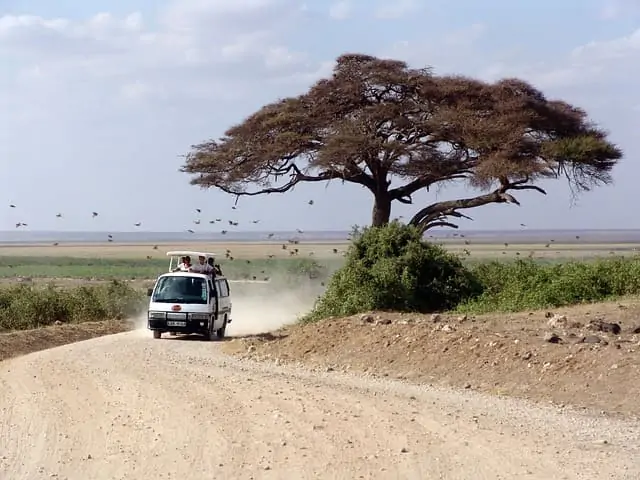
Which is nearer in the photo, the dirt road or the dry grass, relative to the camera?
the dirt road

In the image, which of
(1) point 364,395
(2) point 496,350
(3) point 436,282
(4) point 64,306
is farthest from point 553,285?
(4) point 64,306

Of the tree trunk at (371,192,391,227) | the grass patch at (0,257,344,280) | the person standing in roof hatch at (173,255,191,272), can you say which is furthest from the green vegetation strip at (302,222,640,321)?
the grass patch at (0,257,344,280)

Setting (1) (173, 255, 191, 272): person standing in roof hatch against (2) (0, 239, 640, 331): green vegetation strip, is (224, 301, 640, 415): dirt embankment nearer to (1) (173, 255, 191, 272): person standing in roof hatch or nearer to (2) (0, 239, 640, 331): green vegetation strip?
(2) (0, 239, 640, 331): green vegetation strip

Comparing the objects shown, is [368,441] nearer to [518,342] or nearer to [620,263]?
[518,342]

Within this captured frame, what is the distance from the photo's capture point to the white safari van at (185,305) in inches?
872

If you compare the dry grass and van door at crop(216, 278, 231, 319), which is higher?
van door at crop(216, 278, 231, 319)

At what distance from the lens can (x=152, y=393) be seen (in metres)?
13.3

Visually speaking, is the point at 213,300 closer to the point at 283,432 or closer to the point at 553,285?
the point at 553,285

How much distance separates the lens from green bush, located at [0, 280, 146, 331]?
89.7ft

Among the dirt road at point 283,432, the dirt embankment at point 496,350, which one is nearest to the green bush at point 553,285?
the dirt embankment at point 496,350

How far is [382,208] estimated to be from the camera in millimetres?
30484

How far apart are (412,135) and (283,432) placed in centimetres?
2004

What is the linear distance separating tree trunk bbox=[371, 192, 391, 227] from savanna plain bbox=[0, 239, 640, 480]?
6.58 meters

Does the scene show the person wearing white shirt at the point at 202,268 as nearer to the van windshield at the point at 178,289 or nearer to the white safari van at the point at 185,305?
the white safari van at the point at 185,305
